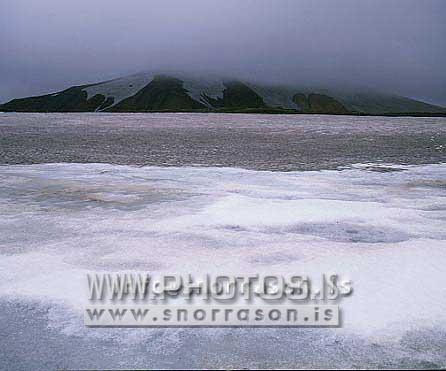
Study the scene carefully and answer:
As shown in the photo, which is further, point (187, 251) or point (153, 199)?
point (153, 199)

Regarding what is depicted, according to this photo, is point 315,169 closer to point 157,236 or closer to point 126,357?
point 157,236

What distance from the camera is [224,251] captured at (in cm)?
483

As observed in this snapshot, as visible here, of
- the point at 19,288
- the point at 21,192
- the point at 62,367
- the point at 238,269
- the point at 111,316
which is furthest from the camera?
the point at 21,192

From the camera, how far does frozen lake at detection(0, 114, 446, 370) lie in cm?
298

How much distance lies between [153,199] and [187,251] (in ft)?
9.42

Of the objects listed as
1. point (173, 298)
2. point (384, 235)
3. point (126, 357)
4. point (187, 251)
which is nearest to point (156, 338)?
point (126, 357)

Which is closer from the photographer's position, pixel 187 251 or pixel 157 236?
pixel 187 251

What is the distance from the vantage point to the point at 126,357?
2.90 meters

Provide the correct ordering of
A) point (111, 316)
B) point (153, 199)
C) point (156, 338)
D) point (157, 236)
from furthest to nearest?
point (153, 199)
point (157, 236)
point (111, 316)
point (156, 338)

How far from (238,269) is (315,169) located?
7.75 m

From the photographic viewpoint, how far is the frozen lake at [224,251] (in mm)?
2977

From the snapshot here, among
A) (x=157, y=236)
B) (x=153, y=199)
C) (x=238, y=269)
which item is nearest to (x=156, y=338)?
(x=238, y=269)

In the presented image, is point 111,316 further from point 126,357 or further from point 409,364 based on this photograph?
point 409,364

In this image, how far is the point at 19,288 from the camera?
3930mm
